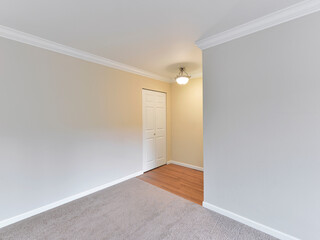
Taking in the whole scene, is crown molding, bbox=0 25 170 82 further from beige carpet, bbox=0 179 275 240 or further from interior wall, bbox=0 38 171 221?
beige carpet, bbox=0 179 275 240

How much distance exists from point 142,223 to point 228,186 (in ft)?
4.19

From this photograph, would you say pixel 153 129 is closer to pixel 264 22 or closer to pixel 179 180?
pixel 179 180

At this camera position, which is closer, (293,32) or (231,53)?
(293,32)

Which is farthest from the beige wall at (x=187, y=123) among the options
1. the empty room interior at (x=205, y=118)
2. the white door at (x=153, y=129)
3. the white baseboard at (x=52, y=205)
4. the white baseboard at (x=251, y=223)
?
the white baseboard at (x=52, y=205)

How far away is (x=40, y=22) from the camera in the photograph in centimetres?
176

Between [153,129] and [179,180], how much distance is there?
1.47 m

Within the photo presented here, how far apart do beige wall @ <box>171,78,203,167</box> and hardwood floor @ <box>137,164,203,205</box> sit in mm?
383

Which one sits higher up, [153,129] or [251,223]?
[153,129]

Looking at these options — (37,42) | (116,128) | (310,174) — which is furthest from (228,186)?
(37,42)

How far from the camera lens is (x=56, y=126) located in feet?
7.59

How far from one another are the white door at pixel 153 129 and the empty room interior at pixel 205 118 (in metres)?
1.00

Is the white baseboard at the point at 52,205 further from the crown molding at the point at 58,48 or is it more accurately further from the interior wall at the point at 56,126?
the crown molding at the point at 58,48

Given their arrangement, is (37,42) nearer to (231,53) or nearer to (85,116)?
(85,116)

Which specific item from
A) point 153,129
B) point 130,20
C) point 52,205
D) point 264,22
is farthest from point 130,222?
point 264,22
